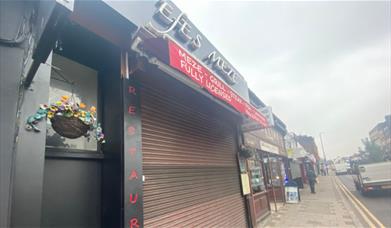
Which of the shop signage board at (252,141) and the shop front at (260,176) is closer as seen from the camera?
the shop front at (260,176)

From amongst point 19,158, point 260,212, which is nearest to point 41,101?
point 19,158

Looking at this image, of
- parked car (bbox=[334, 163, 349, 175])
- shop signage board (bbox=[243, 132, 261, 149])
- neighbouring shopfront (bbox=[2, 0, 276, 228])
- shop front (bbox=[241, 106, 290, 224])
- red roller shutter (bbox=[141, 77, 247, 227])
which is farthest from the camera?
parked car (bbox=[334, 163, 349, 175])

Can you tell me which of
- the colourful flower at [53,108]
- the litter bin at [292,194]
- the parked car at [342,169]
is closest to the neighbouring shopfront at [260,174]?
the litter bin at [292,194]

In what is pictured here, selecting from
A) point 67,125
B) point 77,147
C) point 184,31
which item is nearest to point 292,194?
point 184,31

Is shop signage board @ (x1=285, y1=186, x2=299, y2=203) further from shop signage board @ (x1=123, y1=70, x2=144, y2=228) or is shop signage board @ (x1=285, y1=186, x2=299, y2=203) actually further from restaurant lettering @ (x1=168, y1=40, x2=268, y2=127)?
shop signage board @ (x1=123, y1=70, x2=144, y2=228)

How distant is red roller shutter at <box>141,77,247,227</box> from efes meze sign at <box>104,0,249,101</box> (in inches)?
45.8

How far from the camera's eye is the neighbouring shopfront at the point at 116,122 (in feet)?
7.79

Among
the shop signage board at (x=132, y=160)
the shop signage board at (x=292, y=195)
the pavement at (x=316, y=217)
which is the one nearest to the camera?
the shop signage board at (x=132, y=160)

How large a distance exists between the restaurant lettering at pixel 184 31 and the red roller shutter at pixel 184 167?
1.20 meters

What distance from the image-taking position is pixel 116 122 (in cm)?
347

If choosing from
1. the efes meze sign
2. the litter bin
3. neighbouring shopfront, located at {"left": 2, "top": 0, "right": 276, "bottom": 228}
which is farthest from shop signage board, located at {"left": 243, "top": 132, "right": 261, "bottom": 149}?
the litter bin

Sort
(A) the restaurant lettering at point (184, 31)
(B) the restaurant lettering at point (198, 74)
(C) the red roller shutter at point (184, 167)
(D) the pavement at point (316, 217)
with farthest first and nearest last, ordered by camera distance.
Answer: (D) the pavement at point (316, 217) < (A) the restaurant lettering at point (184, 31) < (C) the red roller shutter at point (184, 167) < (B) the restaurant lettering at point (198, 74)

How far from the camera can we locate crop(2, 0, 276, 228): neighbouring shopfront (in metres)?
2.38

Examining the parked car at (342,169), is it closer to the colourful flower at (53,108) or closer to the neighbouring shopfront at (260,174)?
the neighbouring shopfront at (260,174)
